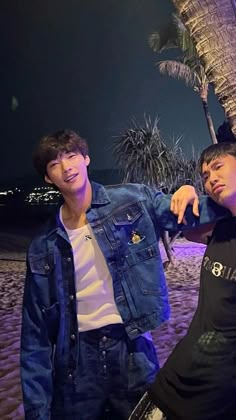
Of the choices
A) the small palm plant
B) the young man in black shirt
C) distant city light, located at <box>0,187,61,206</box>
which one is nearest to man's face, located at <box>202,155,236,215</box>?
the young man in black shirt

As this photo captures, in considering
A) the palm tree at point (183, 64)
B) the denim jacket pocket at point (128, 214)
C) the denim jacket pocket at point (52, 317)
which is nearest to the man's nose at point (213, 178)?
the denim jacket pocket at point (128, 214)

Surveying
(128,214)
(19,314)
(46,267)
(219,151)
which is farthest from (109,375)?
(19,314)

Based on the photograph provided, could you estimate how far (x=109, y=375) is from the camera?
147cm

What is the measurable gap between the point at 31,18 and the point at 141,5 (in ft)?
17.8

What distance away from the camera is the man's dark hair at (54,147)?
4.72 feet

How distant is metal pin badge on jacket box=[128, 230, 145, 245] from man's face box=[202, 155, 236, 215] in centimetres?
27

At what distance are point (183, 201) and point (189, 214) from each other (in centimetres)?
4

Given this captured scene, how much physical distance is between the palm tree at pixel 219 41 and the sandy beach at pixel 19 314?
240 centimetres

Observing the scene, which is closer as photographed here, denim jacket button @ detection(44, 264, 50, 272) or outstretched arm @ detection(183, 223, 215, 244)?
outstretched arm @ detection(183, 223, 215, 244)

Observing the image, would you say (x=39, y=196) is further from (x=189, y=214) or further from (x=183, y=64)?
(x=189, y=214)

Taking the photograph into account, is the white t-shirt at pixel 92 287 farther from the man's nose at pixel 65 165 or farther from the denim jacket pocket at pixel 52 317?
the man's nose at pixel 65 165

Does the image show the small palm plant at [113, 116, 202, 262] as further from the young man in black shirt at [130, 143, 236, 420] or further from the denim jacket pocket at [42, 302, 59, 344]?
the young man in black shirt at [130, 143, 236, 420]

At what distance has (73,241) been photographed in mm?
1502

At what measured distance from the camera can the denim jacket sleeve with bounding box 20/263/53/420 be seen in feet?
4.91
